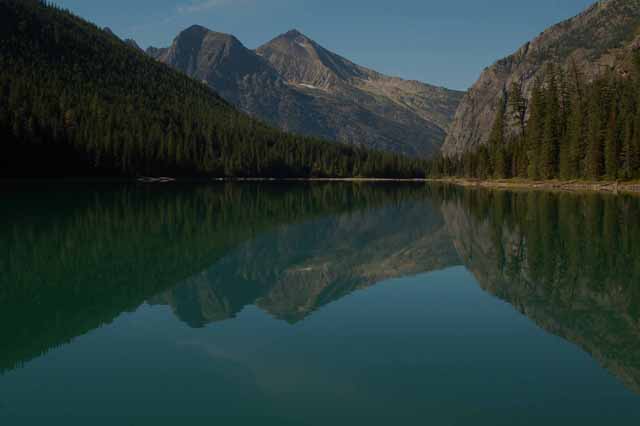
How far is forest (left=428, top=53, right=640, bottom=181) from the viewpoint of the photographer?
85812mm

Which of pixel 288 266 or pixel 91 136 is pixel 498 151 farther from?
pixel 288 266

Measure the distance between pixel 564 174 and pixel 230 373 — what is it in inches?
3797

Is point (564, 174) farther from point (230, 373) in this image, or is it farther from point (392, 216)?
point (230, 373)

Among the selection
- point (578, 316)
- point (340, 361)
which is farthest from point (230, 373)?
point (578, 316)

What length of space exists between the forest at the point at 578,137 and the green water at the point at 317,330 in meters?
61.2

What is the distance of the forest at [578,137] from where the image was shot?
3378 inches

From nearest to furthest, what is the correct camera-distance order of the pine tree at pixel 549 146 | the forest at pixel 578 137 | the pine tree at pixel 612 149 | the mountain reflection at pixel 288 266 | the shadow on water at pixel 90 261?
the shadow on water at pixel 90 261
the mountain reflection at pixel 288 266
the pine tree at pixel 612 149
the forest at pixel 578 137
the pine tree at pixel 549 146

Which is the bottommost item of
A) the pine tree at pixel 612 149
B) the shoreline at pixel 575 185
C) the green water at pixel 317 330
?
the green water at pixel 317 330

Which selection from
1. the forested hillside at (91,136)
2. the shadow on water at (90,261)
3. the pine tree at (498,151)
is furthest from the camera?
the pine tree at (498,151)

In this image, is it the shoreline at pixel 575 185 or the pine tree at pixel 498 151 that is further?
the pine tree at pixel 498 151

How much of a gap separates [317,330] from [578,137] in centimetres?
9041

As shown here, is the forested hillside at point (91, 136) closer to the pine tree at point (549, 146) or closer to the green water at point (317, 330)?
the green water at point (317, 330)

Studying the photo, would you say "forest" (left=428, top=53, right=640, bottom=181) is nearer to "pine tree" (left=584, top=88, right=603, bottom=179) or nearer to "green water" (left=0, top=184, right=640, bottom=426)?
"pine tree" (left=584, top=88, right=603, bottom=179)

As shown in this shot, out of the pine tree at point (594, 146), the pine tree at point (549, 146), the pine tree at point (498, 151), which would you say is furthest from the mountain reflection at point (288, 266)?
the pine tree at point (498, 151)
